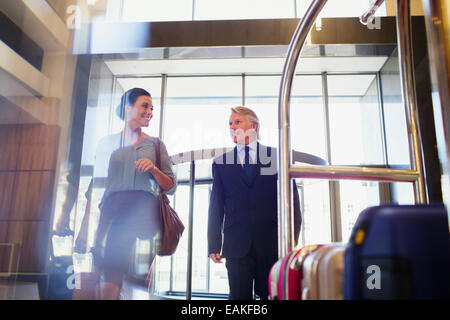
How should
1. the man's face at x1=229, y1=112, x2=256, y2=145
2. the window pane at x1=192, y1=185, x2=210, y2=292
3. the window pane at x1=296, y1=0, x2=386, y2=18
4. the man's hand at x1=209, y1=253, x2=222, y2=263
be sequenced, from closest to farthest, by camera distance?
the man's hand at x1=209, y1=253, x2=222, y2=263 < the man's face at x1=229, y1=112, x2=256, y2=145 < the window pane at x1=192, y1=185, x2=210, y2=292 < the window pane at x1=296, y1=0, x2=386, y2=18

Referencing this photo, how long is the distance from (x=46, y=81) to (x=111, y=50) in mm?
1338

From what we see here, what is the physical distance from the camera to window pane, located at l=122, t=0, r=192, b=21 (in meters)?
5.09

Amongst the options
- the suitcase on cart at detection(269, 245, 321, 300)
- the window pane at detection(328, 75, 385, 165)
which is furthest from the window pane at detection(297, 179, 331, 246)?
the suitcase on cart at detection(269, 245, 321, 300)

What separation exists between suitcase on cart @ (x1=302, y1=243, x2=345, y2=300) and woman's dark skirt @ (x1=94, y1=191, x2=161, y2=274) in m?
1.23

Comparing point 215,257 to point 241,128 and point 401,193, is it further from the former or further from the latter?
point 401,193

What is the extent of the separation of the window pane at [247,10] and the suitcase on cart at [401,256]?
17.2 ft

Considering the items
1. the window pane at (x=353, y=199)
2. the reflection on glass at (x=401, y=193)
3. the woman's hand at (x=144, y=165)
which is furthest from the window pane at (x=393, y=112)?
the woman's hand at (x=144, y=165)

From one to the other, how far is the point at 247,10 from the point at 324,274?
5.30 metres

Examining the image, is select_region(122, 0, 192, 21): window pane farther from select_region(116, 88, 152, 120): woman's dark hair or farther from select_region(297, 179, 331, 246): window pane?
select_region(116, 88, 152, 120): woman's dark hair

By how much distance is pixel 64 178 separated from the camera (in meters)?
4.64

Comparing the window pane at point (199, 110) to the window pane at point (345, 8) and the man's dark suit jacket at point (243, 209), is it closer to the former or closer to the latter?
the window pane at point (345, 8)

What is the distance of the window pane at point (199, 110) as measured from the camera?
Result: 16.6 ft

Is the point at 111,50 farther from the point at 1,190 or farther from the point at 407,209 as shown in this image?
the point at 407,209
